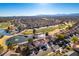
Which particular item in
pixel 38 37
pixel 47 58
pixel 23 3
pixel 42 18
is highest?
pixel 23 3

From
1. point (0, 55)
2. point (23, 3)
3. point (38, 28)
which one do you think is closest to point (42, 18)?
point (38, 28)

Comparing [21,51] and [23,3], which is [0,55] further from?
[23,3]

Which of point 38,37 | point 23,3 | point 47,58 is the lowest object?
point 47,58

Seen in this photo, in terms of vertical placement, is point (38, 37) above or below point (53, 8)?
below

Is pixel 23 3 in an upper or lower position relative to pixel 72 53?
upper

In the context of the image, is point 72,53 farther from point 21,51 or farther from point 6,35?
point 6,35

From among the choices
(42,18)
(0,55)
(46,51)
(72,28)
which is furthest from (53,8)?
(0,55)

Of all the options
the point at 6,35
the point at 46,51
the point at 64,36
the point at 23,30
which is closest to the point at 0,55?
the point at 6,35
